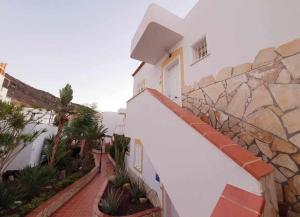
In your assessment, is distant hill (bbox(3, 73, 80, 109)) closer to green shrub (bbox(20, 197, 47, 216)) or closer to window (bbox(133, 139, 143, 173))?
window (bbox(133, 139, 143, 173))

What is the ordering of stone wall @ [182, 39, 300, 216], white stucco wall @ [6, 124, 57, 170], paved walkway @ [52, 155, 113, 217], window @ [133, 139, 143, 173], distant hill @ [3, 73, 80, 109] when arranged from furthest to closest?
distant hill @ [3, 73, 80, 109] < white stucco wall @ [6, 124, 57, 170] < window @ [133, 139, 143, 173] < paved walkway @ [52, 155, 113, 217] < stone wall @ [182, 39, 300, 216]

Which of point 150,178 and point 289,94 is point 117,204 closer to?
point 150,178

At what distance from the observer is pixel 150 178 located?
290 inches

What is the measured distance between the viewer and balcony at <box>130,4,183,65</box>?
245 inches

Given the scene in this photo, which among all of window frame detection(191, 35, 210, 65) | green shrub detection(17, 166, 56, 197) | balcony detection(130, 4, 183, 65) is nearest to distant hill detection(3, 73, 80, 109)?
green shrub detection(17, 166, 56, 197)

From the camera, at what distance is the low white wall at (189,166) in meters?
1.80

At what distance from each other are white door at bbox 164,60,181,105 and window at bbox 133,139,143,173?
3.63m

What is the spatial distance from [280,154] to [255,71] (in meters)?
2.05

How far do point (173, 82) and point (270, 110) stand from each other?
186 inches

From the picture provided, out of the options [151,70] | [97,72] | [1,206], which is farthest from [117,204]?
[97,72]

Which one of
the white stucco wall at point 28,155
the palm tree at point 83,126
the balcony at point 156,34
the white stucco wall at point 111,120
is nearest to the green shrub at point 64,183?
the white stucco wall at point 28,155

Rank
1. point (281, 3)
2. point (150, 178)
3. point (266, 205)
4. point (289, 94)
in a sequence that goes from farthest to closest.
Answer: point (150, 178), point (281, 3), point (289, 94), point (266, 205)

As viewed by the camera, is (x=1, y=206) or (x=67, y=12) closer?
(x=1, y=206)

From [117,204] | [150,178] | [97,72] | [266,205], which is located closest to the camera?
[266,205]
